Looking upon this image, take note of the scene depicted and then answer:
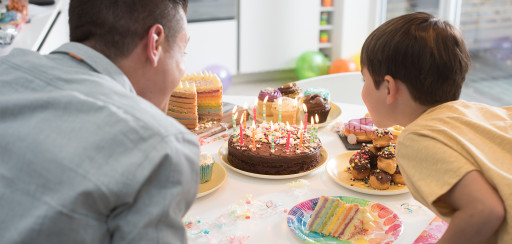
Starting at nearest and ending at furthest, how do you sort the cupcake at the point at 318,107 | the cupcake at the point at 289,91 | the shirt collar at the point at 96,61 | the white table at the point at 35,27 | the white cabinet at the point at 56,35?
the shirt collar at the point at 96,61, the cupcake at the point at 318,107, the cupcake at the point at 289,91, the white table at the point at 35,27, the white cabinet at the point at 56,35

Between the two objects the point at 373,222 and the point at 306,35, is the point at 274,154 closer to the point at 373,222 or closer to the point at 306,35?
the point at 373,222

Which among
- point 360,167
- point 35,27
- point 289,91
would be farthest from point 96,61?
point 35,27

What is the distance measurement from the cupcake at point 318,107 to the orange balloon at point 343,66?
347cm

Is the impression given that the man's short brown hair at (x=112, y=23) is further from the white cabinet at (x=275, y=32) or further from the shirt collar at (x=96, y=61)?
the white cabinet at (x=275, y=32)

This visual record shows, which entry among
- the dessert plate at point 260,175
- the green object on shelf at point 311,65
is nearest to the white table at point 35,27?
the dessert plate at point 260,175

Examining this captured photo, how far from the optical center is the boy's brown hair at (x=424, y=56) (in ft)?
4.45

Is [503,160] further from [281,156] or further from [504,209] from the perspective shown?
[281,156]

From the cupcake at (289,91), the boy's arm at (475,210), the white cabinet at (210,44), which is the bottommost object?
the white cabinet at (210,44)

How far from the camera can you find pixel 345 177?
1771 mm

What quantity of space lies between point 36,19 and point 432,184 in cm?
326

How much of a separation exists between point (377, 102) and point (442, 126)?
0.27 m

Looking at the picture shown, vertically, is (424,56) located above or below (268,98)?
above

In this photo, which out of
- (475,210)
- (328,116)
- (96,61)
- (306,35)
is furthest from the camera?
(306,35)

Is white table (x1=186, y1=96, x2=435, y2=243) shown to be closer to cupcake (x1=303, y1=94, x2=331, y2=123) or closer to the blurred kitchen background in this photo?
cupcake (x1=303, y1=94, x2=331, y2=123)
